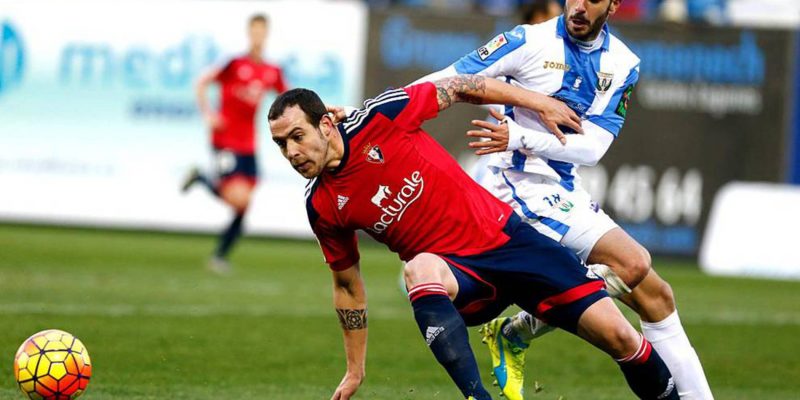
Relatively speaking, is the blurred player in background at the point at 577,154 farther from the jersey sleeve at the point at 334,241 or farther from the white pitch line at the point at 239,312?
the white pitch line at the point at 239,312

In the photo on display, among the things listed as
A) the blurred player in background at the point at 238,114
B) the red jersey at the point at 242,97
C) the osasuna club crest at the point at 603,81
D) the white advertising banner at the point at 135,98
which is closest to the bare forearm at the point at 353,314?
the osasuna club crest at the point at 603,81

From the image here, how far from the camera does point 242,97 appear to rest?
1547 centimetres

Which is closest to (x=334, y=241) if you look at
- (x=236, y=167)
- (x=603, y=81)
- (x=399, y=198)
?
(x=399, y=198)

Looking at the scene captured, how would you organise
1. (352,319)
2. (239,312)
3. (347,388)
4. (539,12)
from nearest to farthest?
(347,388) → (352,319) → (539,12) → (239,312)

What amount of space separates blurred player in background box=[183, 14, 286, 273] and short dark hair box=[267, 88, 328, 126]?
8823 mm

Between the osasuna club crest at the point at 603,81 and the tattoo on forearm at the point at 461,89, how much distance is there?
861mm

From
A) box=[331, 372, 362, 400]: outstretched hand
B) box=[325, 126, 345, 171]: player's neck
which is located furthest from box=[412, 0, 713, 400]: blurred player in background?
box=[331, 372, 362, 400]: outstretched hand

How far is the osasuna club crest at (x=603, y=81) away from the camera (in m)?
7.03

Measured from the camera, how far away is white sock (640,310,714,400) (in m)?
6.82

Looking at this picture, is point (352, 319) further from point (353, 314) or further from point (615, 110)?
point (615, 110)

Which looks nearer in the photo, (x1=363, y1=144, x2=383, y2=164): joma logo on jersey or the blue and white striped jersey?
(x1=363, y1=144, x2=383, y2=164): joma logo on jersey

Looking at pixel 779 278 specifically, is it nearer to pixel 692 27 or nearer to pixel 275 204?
pixel 692 27

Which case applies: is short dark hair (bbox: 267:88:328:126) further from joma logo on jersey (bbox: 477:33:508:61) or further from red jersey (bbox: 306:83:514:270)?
joma logo on jersey (bbox: 477:33:508:61)

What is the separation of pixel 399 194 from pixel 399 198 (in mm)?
19
